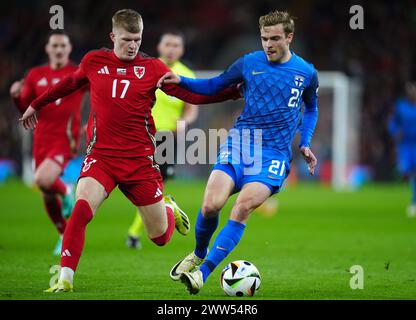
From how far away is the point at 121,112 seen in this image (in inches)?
325

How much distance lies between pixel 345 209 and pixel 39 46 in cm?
1551

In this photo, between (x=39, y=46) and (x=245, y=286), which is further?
(x=39, y=46)

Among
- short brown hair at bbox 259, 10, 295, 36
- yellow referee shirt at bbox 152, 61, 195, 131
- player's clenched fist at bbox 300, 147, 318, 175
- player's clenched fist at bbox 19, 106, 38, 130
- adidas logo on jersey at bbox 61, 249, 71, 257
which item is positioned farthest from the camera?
yellow referee shirt at bbox 152, 61, 195, 131

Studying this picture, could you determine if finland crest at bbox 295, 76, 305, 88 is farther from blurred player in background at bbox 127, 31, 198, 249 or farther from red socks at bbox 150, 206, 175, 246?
blurred player in background at bbox 127, 31, 198, 249

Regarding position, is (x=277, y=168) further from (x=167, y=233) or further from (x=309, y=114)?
(x=167, y=233)

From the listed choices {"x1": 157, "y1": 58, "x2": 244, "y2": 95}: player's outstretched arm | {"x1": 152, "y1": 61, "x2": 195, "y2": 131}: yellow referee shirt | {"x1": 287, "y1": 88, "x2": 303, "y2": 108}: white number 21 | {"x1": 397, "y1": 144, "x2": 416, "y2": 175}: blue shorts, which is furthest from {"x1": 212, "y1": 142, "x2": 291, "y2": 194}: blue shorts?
{"x1": 397, "y1": 144, "x2": 416, "y2": 175}: blue shorts

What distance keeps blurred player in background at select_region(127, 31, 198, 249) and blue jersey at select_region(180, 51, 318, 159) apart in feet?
11.8

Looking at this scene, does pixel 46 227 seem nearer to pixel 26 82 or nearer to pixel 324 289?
pixel 26 82

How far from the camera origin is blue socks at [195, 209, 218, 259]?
8414 millimetres

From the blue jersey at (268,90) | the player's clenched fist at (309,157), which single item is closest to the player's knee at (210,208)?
the blue jersey at (268,90)

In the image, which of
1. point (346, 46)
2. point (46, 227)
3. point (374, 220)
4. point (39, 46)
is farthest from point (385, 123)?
point (46, 227)

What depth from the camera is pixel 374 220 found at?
16719mm

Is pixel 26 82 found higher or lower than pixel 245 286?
higher

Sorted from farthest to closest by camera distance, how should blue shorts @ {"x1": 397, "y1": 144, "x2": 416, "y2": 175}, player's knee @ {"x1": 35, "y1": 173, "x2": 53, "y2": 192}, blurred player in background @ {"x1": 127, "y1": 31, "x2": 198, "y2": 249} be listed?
blue shorts @ {"x1": 397, "y1": 144, "x2": 416, "y2": 175} < blurred player in background @ {"x1": 127, "y1": 31, "x2": 198, "y2": 249} < player's knee @ {"x1": 35, "y1": 173, "x2": 53, "y2": 192}
